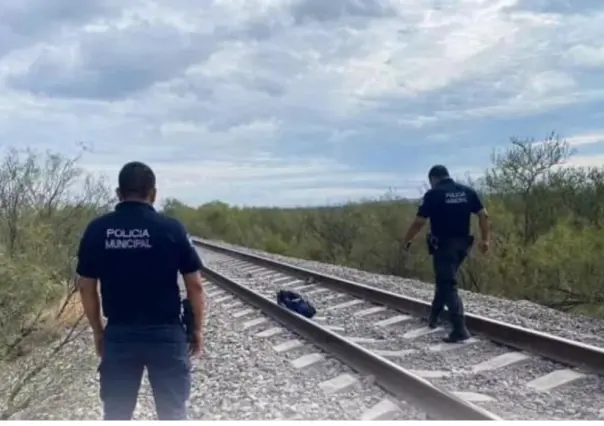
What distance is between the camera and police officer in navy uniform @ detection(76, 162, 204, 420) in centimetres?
465

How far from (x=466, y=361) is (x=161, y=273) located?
5.12 m

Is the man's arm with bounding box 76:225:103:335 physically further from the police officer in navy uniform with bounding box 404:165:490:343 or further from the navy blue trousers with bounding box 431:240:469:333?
the navy blue trousers with bounding box 431:240:469:333

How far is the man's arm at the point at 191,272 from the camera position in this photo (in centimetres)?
469

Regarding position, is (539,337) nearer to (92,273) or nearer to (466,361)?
(466,361)

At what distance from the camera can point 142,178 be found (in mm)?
4711

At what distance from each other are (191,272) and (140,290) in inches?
11.4

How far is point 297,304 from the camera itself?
13.0 metres

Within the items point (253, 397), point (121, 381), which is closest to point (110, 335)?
point (121, 381)

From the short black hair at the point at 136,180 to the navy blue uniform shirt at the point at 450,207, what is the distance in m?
5.70

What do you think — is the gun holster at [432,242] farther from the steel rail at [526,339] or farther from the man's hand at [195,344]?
the man's hand at [195,344]

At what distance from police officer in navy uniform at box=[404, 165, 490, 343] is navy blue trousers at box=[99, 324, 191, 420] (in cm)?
561

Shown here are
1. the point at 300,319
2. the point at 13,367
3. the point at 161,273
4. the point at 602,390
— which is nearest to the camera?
the point at 161,273

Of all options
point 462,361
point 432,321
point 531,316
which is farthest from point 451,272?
point 531,316

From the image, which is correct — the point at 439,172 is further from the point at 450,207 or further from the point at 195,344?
the point at 195,344
